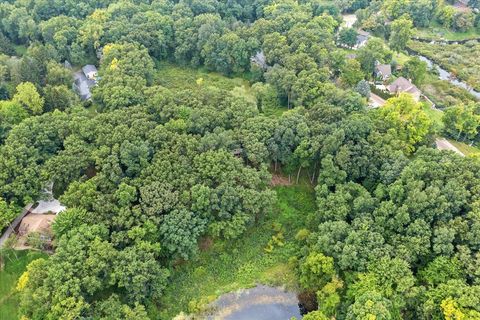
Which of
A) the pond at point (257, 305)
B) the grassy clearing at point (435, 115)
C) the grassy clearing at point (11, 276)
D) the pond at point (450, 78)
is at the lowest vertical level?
the pond at point (257, 305)

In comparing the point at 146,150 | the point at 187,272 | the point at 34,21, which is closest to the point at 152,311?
the point at 187,272

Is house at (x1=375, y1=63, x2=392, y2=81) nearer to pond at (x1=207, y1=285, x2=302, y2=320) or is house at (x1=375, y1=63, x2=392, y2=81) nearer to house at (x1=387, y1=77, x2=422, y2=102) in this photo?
house at (x1=387, y1=77, x2=422, y2=102)

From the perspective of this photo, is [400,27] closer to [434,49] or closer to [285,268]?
[434,49]

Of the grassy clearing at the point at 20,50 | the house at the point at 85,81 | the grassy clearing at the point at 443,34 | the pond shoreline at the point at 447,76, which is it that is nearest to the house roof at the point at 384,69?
the pond shoreline at the point at 447,76

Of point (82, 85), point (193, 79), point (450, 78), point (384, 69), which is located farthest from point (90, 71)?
point (450, 78)

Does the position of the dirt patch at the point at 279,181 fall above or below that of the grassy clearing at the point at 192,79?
below

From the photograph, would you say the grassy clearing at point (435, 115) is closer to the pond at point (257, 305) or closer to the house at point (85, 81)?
the pond at point (257, 305)
